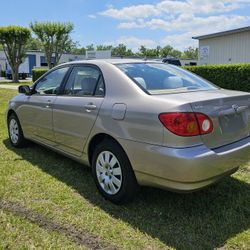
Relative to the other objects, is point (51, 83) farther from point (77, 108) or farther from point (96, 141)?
point (96, 141)

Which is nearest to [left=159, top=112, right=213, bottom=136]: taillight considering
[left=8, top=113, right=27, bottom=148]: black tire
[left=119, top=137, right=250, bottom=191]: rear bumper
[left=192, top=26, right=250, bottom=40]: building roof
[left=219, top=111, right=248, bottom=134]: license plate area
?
[left=119, top=137, right=250, bottom=191]: rear bumper

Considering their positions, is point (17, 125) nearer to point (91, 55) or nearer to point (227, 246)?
point (227, 246)

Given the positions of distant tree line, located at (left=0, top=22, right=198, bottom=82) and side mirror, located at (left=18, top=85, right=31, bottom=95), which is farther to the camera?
distant tree line, located at (left=0, top=22, right=198, bottom=82)

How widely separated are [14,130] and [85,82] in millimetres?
2465

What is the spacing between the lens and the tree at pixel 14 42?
32.4 m

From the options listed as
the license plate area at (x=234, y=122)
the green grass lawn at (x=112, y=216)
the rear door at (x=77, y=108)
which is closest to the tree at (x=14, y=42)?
the rear door at (x=77, y=108)

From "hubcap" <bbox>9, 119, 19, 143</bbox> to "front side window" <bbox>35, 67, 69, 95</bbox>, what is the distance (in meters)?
0.98

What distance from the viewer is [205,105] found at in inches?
136

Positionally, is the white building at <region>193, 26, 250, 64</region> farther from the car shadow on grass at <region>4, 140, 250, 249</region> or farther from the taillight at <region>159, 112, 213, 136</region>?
the taillight at <region>159, 112, 213, 136</region>

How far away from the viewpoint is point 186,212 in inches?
152

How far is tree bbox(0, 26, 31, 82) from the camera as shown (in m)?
32.4

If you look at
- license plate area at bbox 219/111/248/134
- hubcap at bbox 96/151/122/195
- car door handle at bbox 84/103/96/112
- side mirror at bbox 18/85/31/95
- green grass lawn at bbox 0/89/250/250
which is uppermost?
side mirror at bbox 18/85/31/95

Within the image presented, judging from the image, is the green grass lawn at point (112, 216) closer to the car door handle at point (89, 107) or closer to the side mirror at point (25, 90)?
the car door handle at point (89, 107)

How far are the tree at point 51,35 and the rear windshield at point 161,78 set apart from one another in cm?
3241
